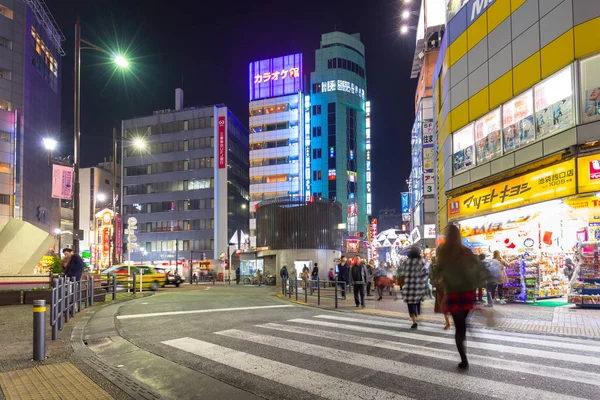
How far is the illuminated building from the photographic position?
7938 centimetres

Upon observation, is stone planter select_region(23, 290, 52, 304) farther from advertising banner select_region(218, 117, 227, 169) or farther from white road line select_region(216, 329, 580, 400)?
advertising banner select_region(218, 117, 227, 169)

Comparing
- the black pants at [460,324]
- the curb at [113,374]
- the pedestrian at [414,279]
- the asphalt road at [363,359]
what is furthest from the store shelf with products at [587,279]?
the curb at [113,374]

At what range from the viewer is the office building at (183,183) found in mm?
73312

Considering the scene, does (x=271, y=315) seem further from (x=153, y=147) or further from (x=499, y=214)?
(x=153, y=147)

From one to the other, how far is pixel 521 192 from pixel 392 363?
11.1 meters

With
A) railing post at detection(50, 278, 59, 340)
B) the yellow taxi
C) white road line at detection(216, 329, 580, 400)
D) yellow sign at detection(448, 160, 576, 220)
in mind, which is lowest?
the yellow taxi

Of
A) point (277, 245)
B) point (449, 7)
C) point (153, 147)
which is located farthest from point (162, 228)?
point (449, 7)

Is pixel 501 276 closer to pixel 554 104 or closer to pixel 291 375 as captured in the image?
pixel 554 104

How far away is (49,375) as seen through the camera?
5.61m

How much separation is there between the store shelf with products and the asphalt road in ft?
19.3

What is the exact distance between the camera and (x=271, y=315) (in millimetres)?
12008

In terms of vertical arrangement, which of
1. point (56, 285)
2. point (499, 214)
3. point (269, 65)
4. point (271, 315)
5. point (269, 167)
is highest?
point (269, 65)

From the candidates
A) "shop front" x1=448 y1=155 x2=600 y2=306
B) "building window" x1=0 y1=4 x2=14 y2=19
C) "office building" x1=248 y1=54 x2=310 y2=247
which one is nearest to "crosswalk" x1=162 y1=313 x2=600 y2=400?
"shop front" x1=448 y1=155 x2=600 y2=306

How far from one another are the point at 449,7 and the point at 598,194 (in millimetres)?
14282
